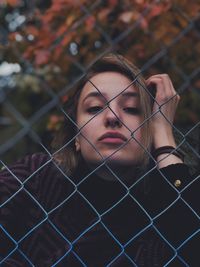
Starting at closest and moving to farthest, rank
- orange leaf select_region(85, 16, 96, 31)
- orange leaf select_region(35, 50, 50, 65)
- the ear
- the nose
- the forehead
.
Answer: the nose < the forehead < the ear < orange leaf select_region(35, 50, 50, 65) < orange leaf select_region(85, 16, 96, 31)

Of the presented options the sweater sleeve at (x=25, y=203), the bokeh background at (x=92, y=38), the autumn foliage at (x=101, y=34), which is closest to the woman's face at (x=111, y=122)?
the sweater sleeve at (x=25, y=203)

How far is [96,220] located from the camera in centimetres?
188

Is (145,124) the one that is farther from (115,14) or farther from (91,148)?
(115,14)

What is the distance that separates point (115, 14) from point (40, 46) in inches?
23.5

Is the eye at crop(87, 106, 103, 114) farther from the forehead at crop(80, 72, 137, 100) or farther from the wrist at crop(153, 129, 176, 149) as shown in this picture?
the wrist at crop(153, 129, 176, 149)

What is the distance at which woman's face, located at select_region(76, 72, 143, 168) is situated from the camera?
1.76 meters

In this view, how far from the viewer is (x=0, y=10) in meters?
4.48

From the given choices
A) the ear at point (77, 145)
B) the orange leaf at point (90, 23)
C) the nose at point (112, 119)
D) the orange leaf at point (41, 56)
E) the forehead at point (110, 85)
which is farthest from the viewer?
the orange leaf at point (90, 23)

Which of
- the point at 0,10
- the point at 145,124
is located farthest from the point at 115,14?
the point at 145,124

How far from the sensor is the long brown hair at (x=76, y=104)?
186 cm

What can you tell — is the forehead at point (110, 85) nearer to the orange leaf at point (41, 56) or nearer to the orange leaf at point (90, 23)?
the orange leaf at point (41, 56)

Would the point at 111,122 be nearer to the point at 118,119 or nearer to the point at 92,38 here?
the point at 118,119

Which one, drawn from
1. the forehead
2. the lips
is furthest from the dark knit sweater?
the forehead

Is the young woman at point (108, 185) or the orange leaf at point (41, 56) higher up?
the orange leaf at point (41, 56)
